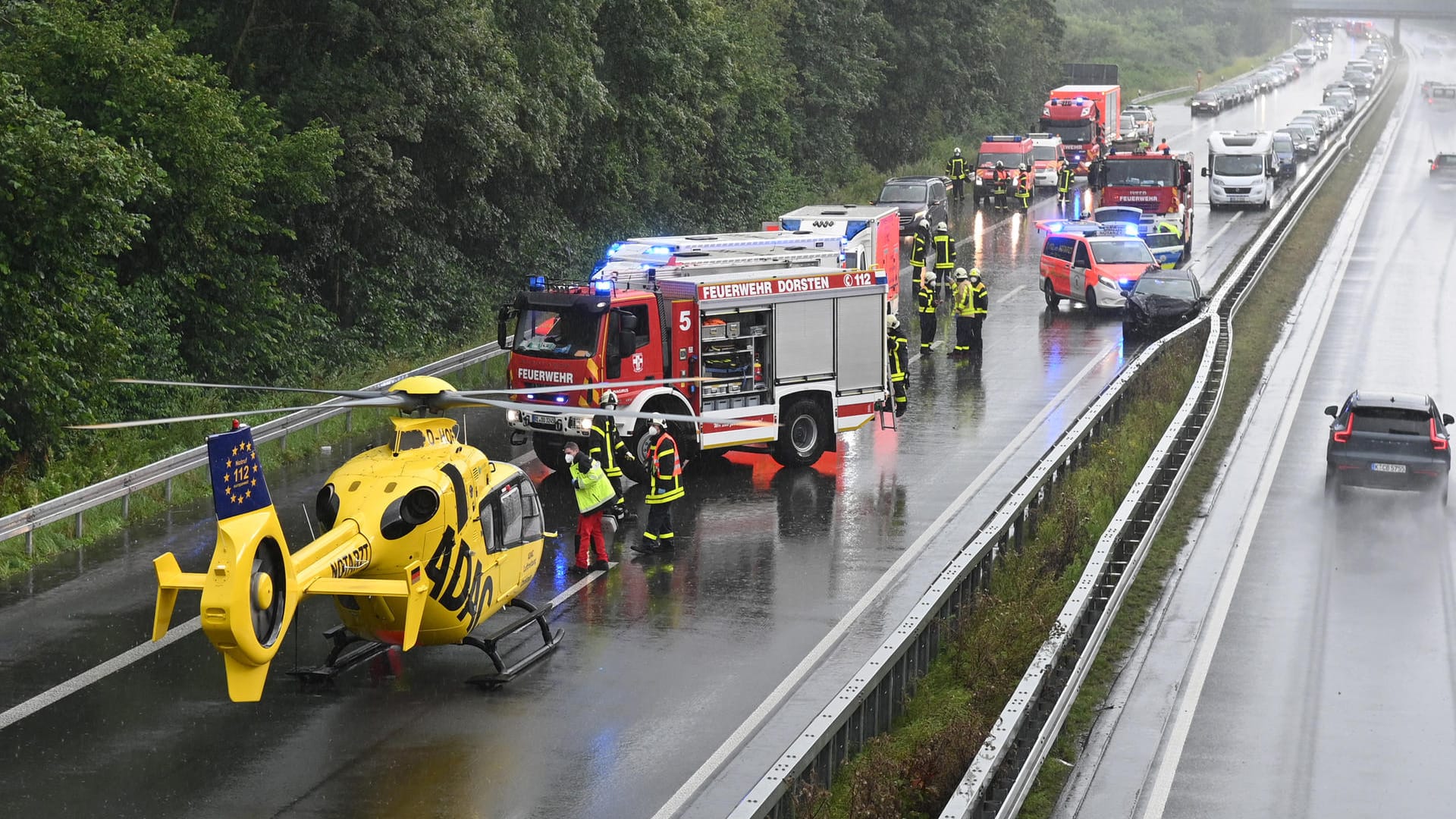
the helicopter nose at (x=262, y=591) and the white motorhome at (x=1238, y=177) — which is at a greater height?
the white motorhome at (x=1238, y=177)

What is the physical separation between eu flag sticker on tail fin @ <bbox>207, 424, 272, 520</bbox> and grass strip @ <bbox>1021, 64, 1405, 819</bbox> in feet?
18.9

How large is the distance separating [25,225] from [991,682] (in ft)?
41.4

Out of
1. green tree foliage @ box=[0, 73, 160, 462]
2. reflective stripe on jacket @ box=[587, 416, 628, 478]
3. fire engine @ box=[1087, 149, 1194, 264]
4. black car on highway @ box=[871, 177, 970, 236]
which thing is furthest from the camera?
fire engine @ box=[1087, 149, 1194, 264]

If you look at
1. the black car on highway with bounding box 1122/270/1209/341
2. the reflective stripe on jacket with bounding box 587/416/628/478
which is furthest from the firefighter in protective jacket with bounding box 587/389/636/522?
the black car on highway with bounding box 1122/270/1209/341

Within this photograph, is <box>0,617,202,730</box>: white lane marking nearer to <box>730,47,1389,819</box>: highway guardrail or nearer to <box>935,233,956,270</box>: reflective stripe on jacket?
<box>730,47,1389,819</box>: highway guardrail

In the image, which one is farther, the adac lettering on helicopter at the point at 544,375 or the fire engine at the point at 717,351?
the fire engine at the point at 717,351

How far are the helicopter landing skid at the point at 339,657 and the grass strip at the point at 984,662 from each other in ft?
14.7

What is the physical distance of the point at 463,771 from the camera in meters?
12.3

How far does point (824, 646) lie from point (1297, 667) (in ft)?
14.2

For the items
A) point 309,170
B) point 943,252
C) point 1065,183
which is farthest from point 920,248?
point 1065,183

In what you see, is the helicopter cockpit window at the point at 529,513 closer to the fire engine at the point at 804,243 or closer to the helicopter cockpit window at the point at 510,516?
the helicopter cockpit window at the point at 510,516

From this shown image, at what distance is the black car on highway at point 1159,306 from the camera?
108ft

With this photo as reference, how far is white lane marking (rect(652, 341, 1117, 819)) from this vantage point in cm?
1223

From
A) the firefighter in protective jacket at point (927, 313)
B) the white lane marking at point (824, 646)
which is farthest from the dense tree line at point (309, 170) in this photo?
the white lane marking at point (824, 646)
